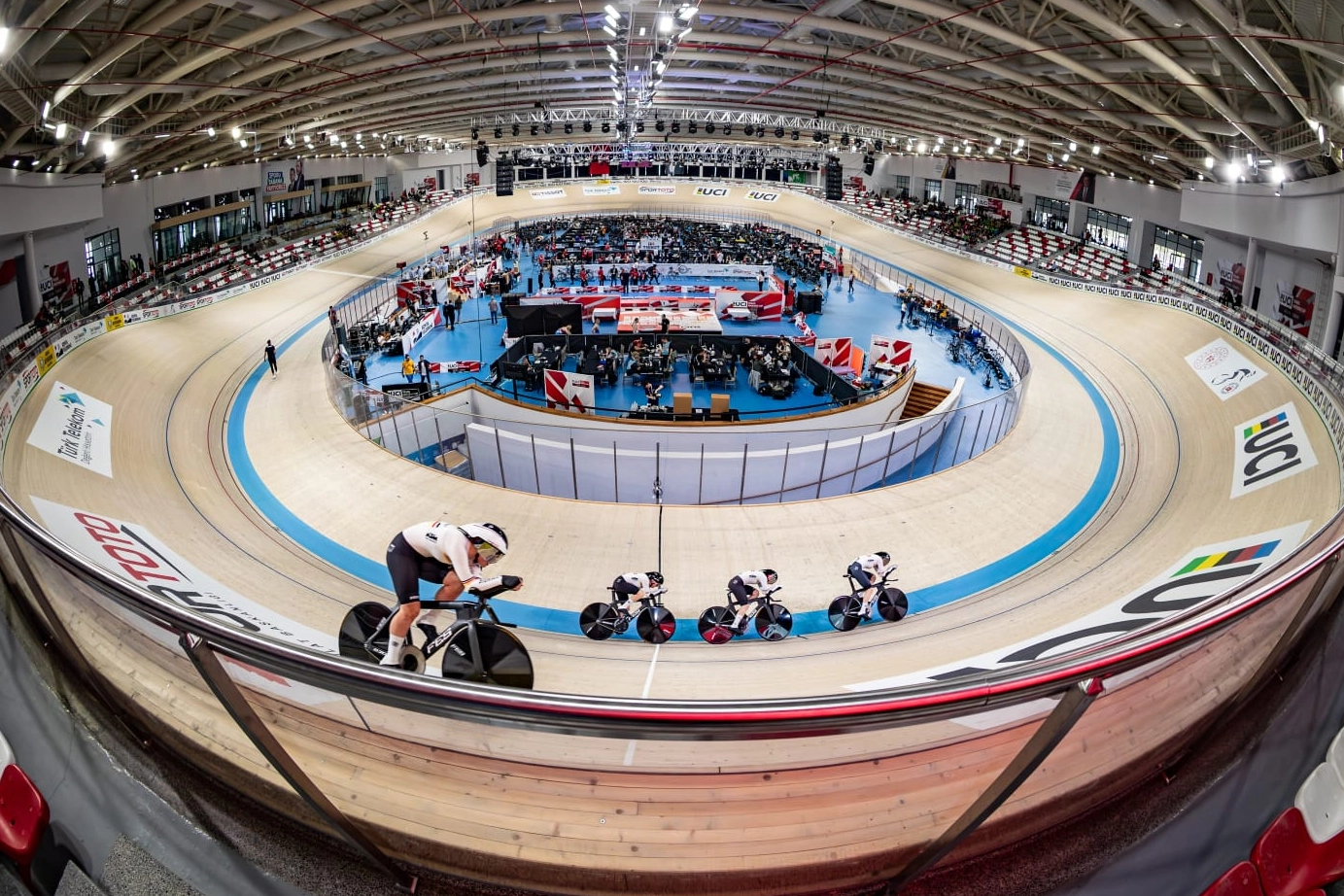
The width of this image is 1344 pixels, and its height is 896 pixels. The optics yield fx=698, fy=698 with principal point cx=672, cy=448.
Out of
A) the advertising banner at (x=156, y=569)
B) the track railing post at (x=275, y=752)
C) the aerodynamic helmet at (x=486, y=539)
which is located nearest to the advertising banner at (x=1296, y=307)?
the aerodynamic helmet at (x=486, y=539)

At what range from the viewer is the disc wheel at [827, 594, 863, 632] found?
272 inches

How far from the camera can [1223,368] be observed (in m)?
14.2

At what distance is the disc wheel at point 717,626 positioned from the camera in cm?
654

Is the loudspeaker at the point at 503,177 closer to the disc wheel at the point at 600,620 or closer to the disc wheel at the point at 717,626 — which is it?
the disc wheel at the point at 600,620

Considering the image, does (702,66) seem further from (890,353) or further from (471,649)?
(471,649)

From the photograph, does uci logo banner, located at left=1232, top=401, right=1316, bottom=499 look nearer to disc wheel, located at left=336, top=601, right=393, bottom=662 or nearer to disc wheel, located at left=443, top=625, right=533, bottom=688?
disc wheel, located at left=443, top=625, right=533, bottom=688

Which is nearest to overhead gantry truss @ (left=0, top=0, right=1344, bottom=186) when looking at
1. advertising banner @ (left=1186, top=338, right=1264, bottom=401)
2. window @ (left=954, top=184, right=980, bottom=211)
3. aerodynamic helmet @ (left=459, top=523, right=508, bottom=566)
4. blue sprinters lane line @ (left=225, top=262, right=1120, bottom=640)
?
advertising banner @ (left=1186, top=338, right=1264, bottom=401)

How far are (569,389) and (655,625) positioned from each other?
9554 mm

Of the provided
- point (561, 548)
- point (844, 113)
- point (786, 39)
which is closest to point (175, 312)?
point (561, 548)

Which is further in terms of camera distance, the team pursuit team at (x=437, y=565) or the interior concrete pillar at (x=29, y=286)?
the interior concrete pillar at (x=29, y=286)

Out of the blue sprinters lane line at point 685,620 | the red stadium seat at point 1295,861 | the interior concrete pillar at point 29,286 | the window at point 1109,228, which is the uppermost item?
the window at point 1109,228

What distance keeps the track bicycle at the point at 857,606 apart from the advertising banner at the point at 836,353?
13113 millimetres

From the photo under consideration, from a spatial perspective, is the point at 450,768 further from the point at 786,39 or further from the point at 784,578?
the point at 786,39

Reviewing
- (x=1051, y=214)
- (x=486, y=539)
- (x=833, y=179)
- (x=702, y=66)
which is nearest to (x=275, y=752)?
(x=486, y=539)
